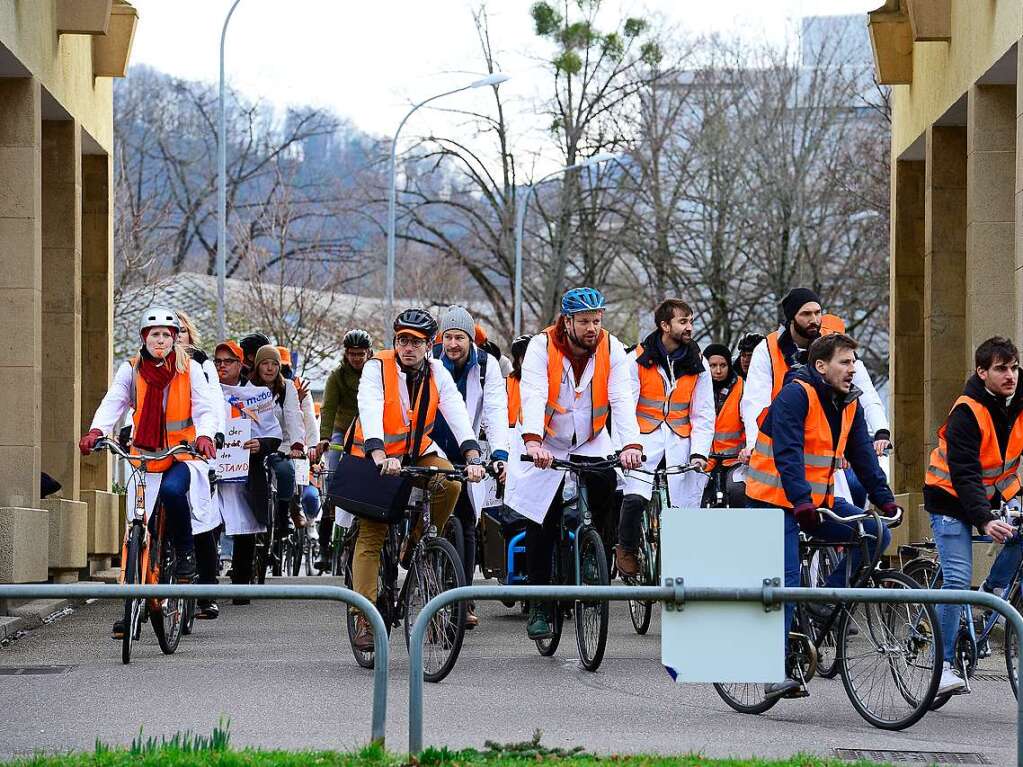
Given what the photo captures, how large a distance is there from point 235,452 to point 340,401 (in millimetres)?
926

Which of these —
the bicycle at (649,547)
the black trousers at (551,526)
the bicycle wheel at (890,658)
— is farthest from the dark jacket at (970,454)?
the bicycle at (649,547)

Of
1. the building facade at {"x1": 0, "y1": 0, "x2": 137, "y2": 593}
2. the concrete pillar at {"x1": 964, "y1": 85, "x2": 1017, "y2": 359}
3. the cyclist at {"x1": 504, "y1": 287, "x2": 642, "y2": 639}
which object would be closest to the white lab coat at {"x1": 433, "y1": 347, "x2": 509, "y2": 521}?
the cyclist at {"x1": 504, "y1": 287, "x2": 642, "y2": 639}

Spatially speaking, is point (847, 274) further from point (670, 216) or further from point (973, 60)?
point (973, 60)

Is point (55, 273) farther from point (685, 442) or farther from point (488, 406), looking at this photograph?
point (488, 406)

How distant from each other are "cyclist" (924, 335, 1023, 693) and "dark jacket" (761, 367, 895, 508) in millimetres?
326

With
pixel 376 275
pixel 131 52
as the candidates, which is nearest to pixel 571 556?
pixel 131 52

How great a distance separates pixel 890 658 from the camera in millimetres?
8711

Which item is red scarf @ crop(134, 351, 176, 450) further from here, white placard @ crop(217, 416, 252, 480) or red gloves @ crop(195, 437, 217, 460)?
white placard @ crop(217, 416, 252, 480)

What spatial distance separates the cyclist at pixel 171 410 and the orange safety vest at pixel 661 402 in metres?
3.49

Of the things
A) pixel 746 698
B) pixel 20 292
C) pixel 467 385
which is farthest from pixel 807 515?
pixel 20 292

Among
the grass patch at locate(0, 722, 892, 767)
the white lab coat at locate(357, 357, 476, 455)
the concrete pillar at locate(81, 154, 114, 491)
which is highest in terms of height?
the concrete pillar at locate(81, 154, 114, 491)

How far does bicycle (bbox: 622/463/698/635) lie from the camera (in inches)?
504

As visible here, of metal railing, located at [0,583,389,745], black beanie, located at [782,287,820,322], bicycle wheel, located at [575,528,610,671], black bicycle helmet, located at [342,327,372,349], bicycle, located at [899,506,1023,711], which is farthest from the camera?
black bicycle helmet, located at [342,327,372,349]

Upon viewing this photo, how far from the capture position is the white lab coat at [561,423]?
1120 cm
